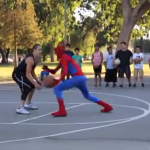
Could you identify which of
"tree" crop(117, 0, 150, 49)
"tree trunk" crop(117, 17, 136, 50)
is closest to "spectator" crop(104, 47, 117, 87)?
"tree trunk" crop(117, 17, 136, 50)

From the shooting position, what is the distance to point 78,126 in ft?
29.2

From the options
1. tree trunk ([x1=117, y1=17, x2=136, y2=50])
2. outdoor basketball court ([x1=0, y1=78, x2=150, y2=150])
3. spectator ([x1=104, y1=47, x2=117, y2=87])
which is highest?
tree trunk ([x1=117, y1=17, x2=136, y2=50])

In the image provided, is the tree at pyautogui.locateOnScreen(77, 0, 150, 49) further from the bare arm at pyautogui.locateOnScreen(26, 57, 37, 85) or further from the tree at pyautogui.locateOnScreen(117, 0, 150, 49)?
the bare arm at pyautogui.locateOnScreen(26, 57, 37, 85)

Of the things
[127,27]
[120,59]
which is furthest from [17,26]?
[120,59]

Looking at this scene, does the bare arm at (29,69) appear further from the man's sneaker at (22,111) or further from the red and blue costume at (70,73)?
the man's sneaker at (22,111)

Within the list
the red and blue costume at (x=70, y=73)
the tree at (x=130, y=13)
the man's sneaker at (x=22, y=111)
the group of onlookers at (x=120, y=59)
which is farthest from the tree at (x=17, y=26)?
the red and blue costume at (x=70, y=73)

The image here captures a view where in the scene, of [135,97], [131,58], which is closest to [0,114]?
[135,97]

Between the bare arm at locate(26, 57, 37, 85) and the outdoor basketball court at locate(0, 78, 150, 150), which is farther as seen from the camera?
the bare arm at locate(26, 57, 37, 85)

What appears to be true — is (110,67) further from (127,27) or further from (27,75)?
(127,27)

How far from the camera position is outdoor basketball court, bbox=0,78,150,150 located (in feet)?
23.5

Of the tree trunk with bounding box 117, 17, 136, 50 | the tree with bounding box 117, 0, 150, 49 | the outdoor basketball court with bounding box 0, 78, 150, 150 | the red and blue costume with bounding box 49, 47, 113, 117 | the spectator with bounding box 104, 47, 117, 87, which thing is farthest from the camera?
the tree trunk with bounding box 117, 17, 136, 50

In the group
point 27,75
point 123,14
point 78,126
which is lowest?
point 78,126

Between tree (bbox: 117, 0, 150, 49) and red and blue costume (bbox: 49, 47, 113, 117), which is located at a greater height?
tree (bbox: 117, 0, 150, 49)

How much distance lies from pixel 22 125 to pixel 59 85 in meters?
1.47
